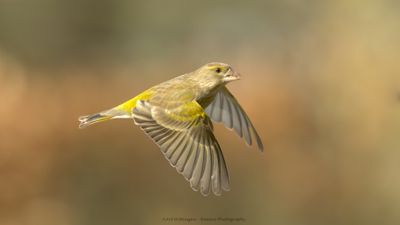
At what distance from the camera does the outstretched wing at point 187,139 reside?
4001mm

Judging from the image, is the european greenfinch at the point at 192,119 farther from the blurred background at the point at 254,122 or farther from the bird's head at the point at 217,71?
the blurred background at the point at 254,122

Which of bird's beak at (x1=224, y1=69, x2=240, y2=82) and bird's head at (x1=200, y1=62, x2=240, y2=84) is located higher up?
bird's head at (x1=200, y1=62, x2=240, y2=84)

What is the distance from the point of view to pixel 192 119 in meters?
4.50

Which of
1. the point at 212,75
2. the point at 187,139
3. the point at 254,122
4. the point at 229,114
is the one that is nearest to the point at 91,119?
the point at 187,139

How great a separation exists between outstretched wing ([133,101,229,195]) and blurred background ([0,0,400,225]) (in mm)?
2555

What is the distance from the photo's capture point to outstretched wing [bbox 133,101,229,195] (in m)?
4.00

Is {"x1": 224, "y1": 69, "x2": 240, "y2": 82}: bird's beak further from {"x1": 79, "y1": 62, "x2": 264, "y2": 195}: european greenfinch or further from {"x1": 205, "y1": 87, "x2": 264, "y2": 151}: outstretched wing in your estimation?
{"x1": 205, "y1": 87, "x2": 264, "y2": 151}: outstretched wing

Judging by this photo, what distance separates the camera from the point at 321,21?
913 centimetres

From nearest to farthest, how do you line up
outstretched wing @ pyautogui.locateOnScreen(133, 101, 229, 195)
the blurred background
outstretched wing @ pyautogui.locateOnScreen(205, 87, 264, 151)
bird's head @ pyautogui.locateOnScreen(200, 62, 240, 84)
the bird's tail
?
outstretched wing @ pyautogui.locateOnScreen(133, 101, 229, 195)
the bird's tail
bird's head @ pyautogui.locateOnScreen(200, 62, 240, 84)
outstretched wing @ pyautogui.locateOnScreen(205, 87, 264, 151)
the blurred background

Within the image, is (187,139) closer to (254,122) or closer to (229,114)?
(229,114)

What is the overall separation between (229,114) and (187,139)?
2.46 feet

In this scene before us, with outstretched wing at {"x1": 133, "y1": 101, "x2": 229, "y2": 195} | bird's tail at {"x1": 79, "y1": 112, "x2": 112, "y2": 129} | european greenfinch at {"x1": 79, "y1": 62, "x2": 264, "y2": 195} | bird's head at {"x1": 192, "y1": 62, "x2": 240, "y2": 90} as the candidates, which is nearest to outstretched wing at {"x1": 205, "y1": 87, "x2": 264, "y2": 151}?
european greenfinch at {"x1": 79, "y1": 62, "x2": 264, "y2": 195}

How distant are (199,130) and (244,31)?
5576mm

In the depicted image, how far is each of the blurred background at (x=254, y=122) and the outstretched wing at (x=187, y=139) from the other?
101 inches
